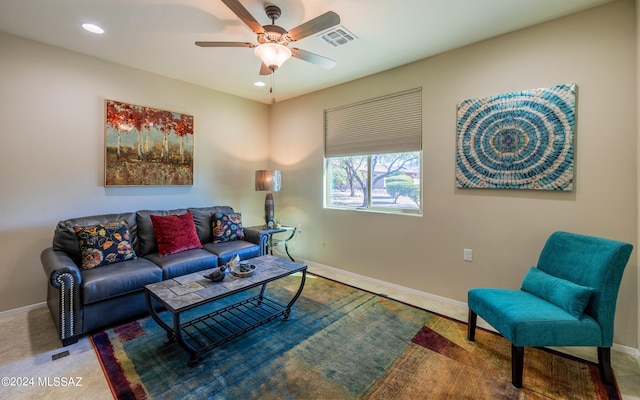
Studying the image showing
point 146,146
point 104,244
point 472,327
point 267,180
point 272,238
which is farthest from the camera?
point 272,238

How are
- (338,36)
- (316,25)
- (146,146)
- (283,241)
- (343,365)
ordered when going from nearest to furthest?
(316,25) → (343,365) → (338,36) → (146,146) → (283,241)

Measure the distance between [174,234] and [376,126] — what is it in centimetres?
272

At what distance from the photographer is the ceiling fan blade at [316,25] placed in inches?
70.4

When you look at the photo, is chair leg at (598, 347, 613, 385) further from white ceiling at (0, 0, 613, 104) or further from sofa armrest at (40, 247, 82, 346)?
sofa armrest at (40, 247, 82, 346)

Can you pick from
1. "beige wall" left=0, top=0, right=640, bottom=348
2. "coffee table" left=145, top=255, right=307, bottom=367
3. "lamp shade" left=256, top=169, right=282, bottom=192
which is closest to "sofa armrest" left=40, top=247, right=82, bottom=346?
"coffee table" left=145, top=255, right=307, bottom=367

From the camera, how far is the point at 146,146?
357 cm

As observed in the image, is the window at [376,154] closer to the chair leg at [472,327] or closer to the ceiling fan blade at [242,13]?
the chair leg at [472,327]

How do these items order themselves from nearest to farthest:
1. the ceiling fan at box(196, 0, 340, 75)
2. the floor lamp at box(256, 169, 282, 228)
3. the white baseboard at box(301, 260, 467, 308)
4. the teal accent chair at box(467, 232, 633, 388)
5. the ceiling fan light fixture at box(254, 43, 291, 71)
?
the teal accent chair at box(467, 232, 633, 388) → the ceiling fan at box(196, 0, 340, 75) → the ceiling fan light fixture at box(254, 43, 291, 71) → the white baseboard at box(301, 260, 467, 308) → the floor lamp at box(256, 169, 282, 228)

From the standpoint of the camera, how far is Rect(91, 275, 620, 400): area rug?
5.81 ft

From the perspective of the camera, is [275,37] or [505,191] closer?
[275,37]

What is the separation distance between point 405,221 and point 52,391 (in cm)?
323

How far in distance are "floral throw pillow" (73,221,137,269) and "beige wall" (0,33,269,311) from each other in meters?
0.54

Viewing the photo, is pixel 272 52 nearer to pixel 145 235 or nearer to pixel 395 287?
pixel 145 235

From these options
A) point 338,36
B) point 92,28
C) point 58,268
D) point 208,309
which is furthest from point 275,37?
point 208,309
